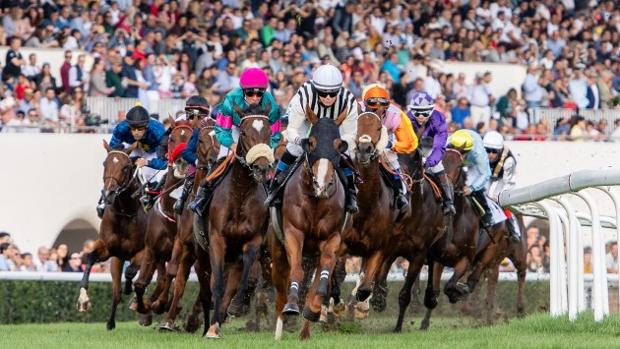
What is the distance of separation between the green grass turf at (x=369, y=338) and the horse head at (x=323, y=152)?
41.6 inches

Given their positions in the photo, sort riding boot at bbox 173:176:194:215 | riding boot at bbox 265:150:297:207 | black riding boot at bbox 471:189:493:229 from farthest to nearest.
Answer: black riding boot at bbox 471:189:493:229, riding boot at bbox 173:176:194:215, riding boot at bbox 265:150:297:207

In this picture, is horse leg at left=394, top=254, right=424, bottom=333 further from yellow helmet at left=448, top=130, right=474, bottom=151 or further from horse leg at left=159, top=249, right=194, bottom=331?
horse leg at left=159, top=249, right=194, bottom=331

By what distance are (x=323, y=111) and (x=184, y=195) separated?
5.97 ft

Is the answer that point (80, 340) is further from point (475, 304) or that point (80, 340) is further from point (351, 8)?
point (351, 8)

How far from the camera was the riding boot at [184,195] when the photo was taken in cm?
1189

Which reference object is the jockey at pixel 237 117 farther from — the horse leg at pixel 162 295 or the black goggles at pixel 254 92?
the horse leg at pixel 162 295

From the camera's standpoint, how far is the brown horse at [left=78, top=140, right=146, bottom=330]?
522 inches

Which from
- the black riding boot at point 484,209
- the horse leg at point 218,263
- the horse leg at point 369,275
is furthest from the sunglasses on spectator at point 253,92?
the black riding boot at point 484,209

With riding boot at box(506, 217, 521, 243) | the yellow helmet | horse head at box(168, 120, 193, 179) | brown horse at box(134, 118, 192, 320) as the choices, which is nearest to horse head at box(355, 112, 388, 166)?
horse head at box(168, 120, 193, 179)

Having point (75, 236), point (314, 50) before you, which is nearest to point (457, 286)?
point (75, 236)

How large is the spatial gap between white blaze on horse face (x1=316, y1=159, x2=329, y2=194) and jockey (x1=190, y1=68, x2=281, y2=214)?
105 cm

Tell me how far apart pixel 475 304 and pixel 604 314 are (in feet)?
20.5

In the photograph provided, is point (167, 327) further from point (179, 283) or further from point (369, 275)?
point (369, 275)

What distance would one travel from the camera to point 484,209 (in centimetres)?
1480
